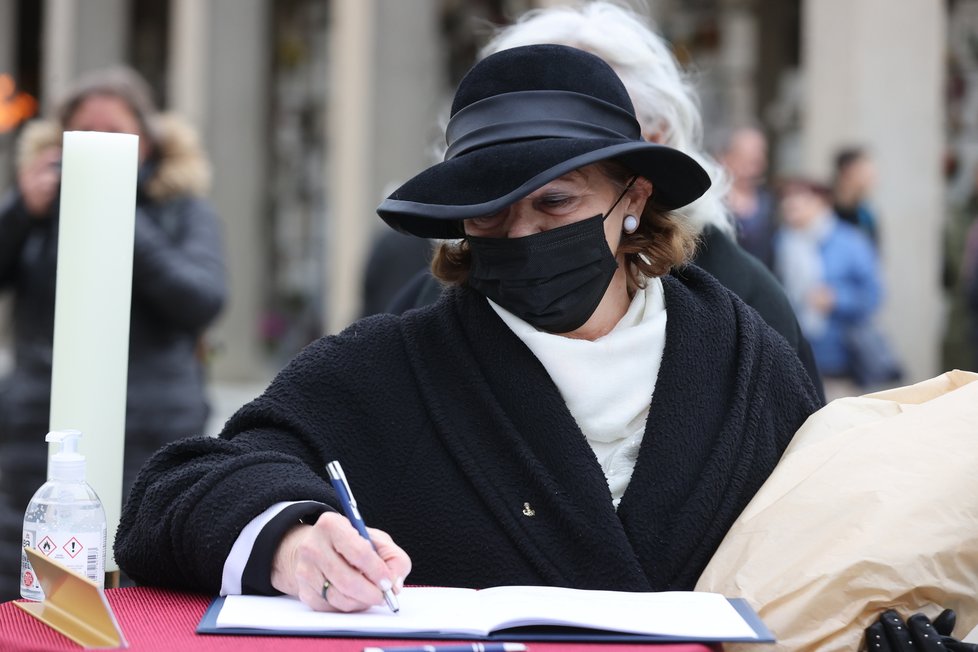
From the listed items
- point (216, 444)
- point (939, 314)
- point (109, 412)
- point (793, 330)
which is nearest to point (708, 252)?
point (793, 330)

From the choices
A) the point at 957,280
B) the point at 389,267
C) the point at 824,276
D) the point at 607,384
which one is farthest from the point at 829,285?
the point at 607,384

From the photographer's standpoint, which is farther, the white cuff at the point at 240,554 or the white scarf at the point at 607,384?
the white scarf at the point at 607,384

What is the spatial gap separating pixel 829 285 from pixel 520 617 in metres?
5.83

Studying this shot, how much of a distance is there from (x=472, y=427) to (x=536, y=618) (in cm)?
59

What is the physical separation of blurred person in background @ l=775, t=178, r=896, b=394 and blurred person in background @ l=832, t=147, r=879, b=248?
491 mm

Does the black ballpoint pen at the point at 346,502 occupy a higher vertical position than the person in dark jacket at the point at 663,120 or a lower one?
lower

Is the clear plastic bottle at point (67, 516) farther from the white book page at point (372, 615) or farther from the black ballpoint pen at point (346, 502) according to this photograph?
the black ballpoint pen at point (346, 502)

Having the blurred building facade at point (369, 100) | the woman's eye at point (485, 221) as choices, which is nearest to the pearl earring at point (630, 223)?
the woman's eye at point (485, 221)

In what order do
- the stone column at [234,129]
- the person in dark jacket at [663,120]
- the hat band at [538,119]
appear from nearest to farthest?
the hat band at [538,119]
the person in dark jacket at [663,120]
the stone column at [234,129]

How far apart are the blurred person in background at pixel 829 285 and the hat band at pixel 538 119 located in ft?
16.6

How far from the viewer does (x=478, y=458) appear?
216 cm

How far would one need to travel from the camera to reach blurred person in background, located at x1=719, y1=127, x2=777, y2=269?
6332mm

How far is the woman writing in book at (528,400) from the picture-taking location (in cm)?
206

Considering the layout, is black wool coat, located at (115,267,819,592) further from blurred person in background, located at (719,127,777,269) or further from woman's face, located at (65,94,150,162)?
blurred person in background, located at (719,127,777,269)
